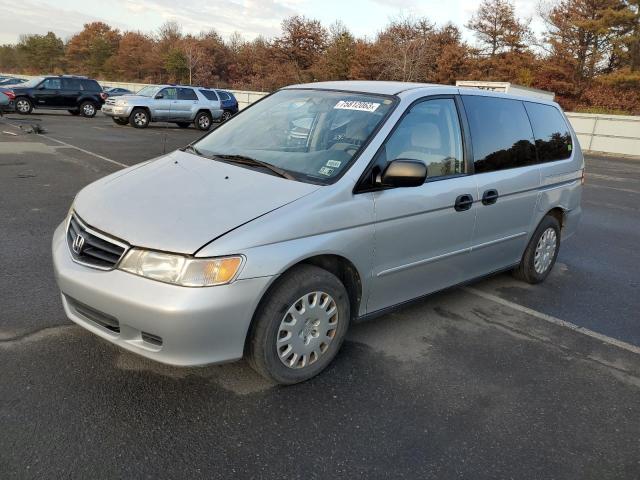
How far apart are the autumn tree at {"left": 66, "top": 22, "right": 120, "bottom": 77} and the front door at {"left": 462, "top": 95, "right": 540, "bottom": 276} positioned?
87.5 metres

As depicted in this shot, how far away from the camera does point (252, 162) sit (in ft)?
11.4

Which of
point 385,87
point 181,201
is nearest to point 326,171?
point 181,201

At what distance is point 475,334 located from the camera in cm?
395

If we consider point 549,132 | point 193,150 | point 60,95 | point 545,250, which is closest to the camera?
point 193,150

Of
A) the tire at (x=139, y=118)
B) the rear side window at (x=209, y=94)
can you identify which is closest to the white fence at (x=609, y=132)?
the rear side window at (x=209, y=94)

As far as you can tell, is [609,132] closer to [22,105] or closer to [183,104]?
[183,104]

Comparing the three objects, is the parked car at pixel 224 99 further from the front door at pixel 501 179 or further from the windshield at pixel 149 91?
the front door at pixel 501 179

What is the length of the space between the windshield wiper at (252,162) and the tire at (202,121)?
2000 cm

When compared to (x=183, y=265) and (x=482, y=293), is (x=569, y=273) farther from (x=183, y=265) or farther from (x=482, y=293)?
(x=183, y=265)

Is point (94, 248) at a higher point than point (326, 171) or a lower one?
lower

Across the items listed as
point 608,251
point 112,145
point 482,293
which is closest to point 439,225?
point 482,293

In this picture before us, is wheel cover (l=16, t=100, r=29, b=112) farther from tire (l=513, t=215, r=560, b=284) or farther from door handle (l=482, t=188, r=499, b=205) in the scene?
door handle (l=482, t=188, r=499, b=205)

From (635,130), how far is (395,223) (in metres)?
26.5

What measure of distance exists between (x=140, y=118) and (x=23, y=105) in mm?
5775
